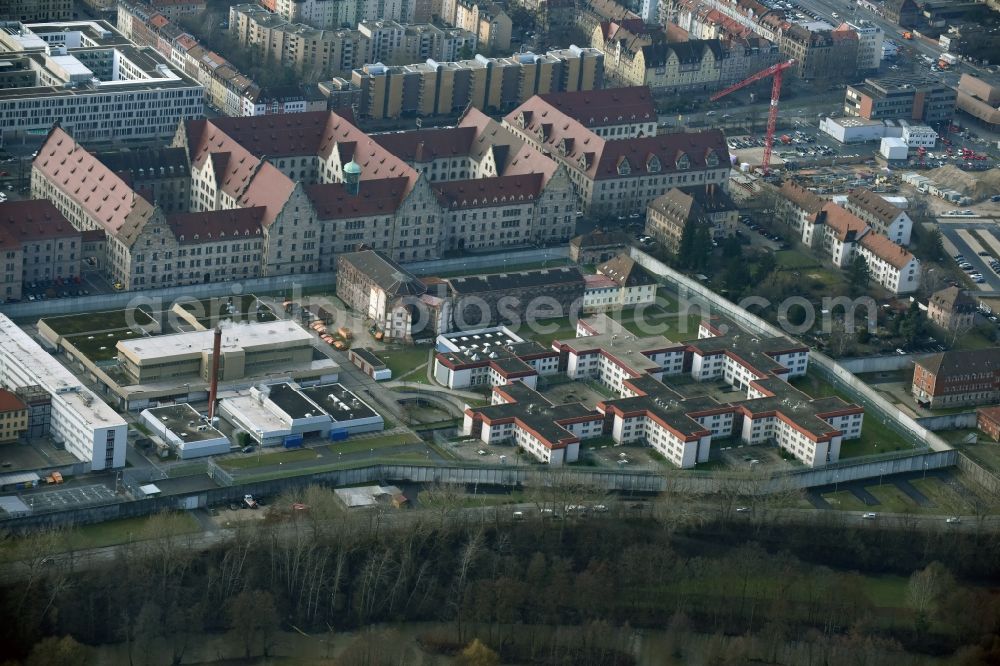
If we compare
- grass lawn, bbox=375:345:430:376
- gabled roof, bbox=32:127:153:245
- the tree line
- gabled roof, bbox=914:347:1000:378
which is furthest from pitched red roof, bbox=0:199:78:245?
gabled roof, bbox=914:347:1000:378

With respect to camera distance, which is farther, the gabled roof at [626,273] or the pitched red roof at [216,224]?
the gabled roof at [626,273]

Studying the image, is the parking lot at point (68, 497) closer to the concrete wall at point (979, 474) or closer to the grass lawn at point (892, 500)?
the grass lawn at point (892, 500)

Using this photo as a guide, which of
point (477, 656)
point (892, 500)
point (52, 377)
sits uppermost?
point (52, 377)

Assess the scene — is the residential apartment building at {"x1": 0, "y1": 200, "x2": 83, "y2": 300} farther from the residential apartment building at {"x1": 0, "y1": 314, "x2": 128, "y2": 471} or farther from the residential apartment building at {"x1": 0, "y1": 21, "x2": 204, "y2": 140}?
the residential apartment building at {"x1": 0, "y1": 21, "x2": 204, "y2": 140}

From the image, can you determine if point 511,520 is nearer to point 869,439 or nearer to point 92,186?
point 869,439

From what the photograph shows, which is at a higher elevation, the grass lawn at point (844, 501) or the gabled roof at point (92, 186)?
the gabled roof at point (92, 186)

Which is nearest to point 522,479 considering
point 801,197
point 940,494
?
point 940,494

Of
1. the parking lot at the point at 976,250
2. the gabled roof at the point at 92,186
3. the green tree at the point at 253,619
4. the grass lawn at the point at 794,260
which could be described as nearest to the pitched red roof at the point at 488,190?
the grass lawn at the point at 794,260
